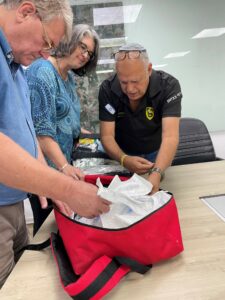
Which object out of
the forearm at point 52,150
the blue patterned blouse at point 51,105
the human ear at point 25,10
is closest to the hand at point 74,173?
the forearm at point 52,150

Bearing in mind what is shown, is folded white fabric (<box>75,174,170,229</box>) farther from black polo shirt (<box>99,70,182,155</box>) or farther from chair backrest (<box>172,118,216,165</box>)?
chair backrest (<box>172,118,216,165</box>)

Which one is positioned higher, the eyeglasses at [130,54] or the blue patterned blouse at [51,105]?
the eyeglasses at [130,54]

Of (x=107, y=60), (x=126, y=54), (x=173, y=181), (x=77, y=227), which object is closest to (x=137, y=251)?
(x=77, y=227)

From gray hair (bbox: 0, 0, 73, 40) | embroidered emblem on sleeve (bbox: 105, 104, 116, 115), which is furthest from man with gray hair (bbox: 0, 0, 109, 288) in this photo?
embroidered emblem on sleeve (bbox: 105, 104, 116, 115)

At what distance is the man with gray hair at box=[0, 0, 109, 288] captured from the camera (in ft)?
2.29

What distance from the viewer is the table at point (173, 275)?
686mm

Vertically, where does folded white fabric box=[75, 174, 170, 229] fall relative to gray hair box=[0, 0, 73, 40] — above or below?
below

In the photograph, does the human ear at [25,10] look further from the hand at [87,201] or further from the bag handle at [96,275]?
the bag handle at [96,275]

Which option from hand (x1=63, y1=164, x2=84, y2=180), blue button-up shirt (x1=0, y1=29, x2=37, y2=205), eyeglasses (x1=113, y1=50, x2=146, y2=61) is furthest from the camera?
eyeglasses (x1=113, y1=50, x2=146, y2=61)

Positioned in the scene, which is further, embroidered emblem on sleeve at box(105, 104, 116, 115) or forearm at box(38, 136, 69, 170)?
embroidered emblem on sleeve at box(105, 104, 116, 115)

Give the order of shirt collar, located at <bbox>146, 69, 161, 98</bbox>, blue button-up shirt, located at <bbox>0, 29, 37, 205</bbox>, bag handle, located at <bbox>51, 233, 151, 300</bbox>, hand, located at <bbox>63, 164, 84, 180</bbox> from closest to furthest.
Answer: bag handle, located at <bbox>51, 233, 151, 300</bbox> → blue button-up shirt, located at <bbox>0, 29, 37, 205</bbox> → hand, located at <bbox>63, 164, 84, 180</bbox> → shirt collar, located at <bbox>146, 69, 161, 98</bbox>

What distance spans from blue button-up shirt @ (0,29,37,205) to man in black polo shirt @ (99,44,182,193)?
Result: 490 millimetres

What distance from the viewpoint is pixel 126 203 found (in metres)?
0.77

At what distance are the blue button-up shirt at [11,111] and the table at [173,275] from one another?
19cm
